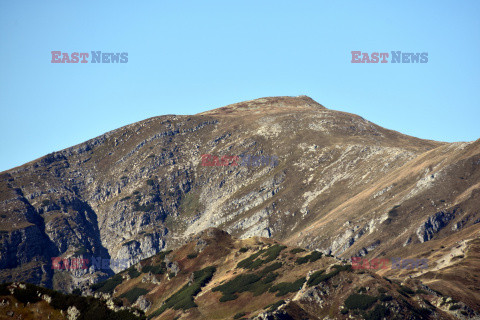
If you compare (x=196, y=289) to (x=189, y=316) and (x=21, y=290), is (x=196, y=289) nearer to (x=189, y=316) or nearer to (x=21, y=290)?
(x=189, y=316)

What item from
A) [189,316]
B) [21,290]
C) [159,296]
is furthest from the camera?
[159,296]

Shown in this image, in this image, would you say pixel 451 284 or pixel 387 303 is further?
pixel 451 284

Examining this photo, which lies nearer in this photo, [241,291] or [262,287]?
[262,287]

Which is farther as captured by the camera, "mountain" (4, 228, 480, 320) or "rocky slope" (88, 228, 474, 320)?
"rocky slope" (88, 228, 474, 320)

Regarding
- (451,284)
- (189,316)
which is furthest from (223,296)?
(451,284)

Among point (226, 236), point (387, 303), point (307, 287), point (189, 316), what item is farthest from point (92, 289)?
point (387, 303)

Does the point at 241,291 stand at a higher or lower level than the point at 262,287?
lower

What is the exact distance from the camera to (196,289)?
12619 centimetres

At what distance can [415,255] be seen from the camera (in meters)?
182

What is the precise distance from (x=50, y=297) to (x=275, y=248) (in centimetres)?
7854

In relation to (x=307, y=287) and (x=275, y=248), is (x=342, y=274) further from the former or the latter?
(x=275, y=248)

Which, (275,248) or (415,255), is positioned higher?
(275,248)

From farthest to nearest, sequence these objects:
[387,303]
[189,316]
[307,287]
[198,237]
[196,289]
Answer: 1. [198,237]
2. [196,289]
3. [189,316]
4. [307,287]
5. [387,303]

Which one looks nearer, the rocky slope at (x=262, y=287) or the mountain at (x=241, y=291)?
the mountain at (x=241, y=291)
